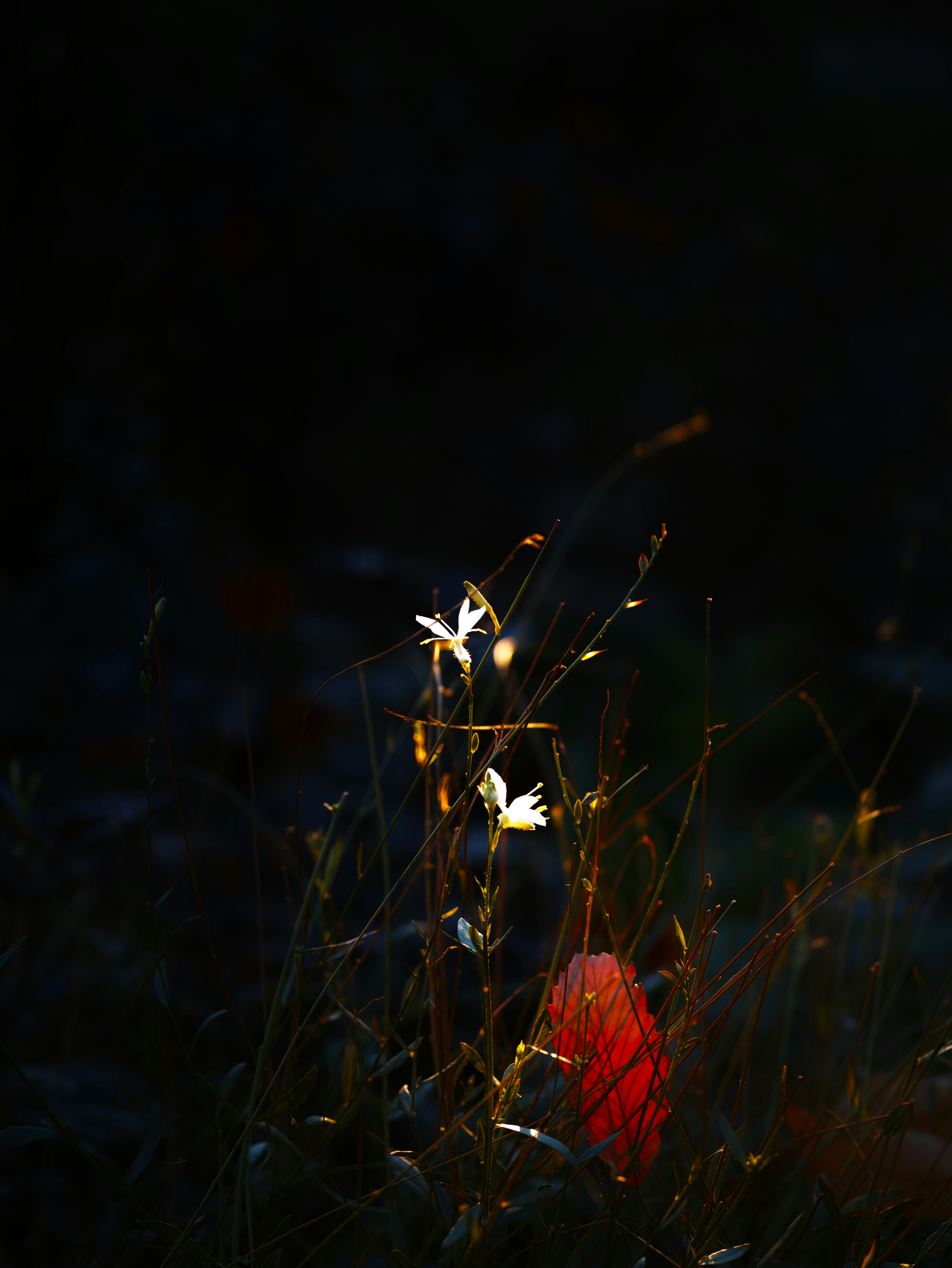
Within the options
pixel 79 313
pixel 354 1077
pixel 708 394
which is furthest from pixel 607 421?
pixel 354 1077

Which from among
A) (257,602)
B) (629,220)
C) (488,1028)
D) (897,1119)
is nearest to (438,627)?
(488,1028)

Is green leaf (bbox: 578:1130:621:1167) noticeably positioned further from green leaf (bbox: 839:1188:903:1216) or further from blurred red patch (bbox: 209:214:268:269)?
blurred red patch (bbox: 209:214:268:269)

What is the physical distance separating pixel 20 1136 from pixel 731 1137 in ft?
1.00

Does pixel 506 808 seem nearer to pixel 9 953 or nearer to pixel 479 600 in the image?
pixel 479 600

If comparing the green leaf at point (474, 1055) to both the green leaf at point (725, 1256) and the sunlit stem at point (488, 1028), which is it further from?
the green leaf at point (725, 1256)

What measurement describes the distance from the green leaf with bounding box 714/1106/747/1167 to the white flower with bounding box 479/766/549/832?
15 centimetres

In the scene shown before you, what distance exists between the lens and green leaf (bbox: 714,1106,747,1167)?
1.19 ft

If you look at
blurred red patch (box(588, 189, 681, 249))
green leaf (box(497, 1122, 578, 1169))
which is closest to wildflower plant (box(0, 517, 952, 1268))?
green leaf (box(497, 1122, 578, 1169))

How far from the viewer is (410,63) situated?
1.42m

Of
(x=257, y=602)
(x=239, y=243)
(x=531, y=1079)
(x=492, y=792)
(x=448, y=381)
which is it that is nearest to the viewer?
(x=492, y=792)

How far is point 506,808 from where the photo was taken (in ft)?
1.08

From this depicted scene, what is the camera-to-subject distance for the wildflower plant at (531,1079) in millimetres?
357


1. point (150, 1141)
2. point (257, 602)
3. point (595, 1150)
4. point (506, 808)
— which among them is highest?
point (506, 808)

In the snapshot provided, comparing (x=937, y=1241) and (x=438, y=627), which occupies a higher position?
(x=438, y=627)
